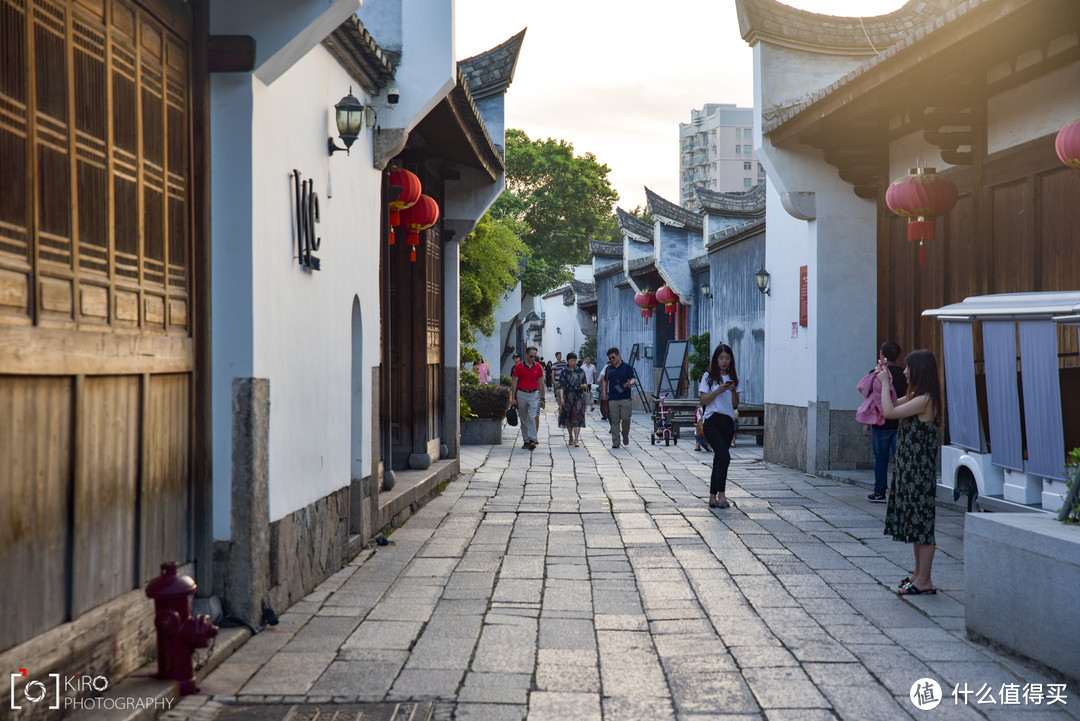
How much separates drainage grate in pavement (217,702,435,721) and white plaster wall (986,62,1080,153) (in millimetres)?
7252

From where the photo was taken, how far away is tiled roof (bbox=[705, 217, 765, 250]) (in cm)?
2052

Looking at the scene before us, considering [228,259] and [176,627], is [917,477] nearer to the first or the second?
[228,259]

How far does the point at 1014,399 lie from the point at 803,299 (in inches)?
248

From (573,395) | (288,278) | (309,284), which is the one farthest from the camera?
(573,395)

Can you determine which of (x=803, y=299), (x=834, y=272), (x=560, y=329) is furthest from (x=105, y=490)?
(x=560, y=329)

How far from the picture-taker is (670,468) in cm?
1461

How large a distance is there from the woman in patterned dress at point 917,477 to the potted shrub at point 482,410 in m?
11.8

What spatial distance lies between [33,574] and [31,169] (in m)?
1.40

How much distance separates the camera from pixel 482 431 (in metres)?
18.7

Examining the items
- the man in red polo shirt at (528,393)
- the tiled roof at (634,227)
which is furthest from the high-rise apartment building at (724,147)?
the man in red polo shirt at (528,393)

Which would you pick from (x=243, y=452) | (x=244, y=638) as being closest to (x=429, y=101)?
(x=243, y=452)

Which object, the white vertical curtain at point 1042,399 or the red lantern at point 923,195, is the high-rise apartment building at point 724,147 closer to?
the red lantern at point 923,195

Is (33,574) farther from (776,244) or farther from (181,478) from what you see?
(776,244)

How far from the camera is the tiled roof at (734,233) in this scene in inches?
808
